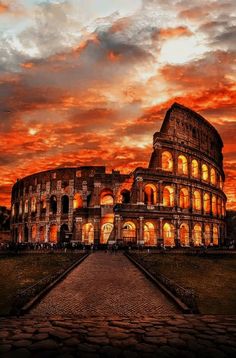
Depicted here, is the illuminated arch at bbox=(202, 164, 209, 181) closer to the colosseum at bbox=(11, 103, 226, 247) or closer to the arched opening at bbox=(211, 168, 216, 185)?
the colosseum at bbox=(11, 103, 226, 247)

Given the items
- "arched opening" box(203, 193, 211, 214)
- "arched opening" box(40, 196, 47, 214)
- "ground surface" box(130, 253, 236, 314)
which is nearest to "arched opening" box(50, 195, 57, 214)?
"arched opening" box(40, 196, 47, 214)

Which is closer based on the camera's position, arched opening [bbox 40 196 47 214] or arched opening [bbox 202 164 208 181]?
arched opening [bbox 202 164 208 181]

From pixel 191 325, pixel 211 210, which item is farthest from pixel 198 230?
pixel 191 325

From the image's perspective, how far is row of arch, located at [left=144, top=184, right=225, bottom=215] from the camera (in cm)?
4000

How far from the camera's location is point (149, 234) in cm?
3838

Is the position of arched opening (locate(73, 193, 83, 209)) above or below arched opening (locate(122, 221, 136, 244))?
above

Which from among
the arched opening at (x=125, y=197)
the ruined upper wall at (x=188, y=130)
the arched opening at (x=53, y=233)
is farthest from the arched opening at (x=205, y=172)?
the arched opening at (x=53, y=233)

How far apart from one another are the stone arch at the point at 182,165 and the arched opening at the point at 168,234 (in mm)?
7458

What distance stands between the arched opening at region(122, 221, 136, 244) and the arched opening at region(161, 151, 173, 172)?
8.74m

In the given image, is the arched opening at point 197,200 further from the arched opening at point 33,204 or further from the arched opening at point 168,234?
the arched opening at point 33,204

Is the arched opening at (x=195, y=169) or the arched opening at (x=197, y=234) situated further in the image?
the arched opening at (x=195, y=169)

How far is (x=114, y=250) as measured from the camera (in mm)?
29688

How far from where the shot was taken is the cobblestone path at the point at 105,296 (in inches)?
408

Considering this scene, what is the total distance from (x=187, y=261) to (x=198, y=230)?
61.8 ft
